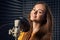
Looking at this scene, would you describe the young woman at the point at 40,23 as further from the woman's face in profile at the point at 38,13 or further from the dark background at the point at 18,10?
the dark background at the point at 18,10

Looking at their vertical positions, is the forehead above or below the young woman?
above

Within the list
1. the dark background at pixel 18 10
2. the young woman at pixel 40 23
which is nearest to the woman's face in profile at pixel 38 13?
the young woman at pixel 40 23

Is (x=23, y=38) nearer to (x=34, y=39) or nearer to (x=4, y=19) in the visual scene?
(x=34, y=39)

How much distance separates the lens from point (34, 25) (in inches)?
20.4

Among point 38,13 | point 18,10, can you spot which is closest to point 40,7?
point 38,13

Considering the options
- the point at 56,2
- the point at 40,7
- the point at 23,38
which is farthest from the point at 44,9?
the point at 56,2

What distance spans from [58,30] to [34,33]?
146 centimetres

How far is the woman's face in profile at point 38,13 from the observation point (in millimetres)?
508

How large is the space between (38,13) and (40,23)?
0.11 feet

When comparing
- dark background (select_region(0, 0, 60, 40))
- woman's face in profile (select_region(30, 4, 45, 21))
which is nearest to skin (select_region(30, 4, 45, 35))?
woman's face in profile (select_region(30, 4, 45, 21))

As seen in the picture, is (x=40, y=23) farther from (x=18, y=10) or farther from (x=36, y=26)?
(x=18, y=10)

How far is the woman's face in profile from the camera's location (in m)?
0.51

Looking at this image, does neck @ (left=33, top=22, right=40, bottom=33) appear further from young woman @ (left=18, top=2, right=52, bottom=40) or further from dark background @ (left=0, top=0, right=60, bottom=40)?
dark background @ (left=0, top=0, right=60, bottom=40)

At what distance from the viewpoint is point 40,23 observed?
0.53m
